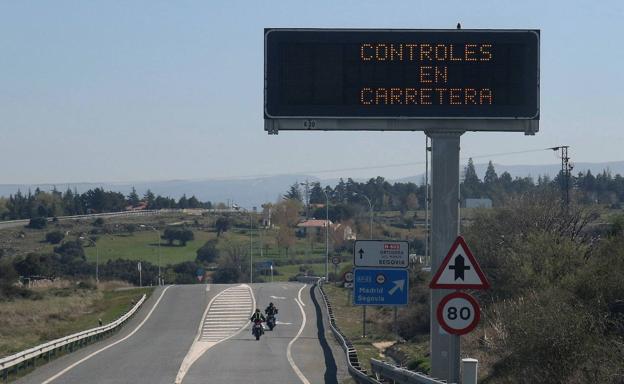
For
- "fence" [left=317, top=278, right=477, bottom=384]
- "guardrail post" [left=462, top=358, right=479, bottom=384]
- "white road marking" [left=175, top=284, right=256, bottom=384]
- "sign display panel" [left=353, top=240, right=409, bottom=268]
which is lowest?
"white road marking" [left=175, top=284, right=256, bottom=384]

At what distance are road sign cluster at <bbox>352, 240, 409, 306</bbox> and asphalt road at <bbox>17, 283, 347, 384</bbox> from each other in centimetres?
225

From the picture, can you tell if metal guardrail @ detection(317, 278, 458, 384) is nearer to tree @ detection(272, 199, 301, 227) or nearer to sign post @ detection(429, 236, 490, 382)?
sign post @ detection(429, 236, 490, 382)

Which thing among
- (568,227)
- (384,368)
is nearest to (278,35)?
(384,368)

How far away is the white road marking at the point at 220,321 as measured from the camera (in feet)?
112

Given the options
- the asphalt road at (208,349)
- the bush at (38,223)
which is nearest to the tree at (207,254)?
the bush at (38,223)

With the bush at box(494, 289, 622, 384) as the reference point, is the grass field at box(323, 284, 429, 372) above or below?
below

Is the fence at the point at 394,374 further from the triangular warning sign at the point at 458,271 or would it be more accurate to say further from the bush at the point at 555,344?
the bush at the point at 555,344

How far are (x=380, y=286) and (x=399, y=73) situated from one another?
946cm

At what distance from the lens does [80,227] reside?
157375mm

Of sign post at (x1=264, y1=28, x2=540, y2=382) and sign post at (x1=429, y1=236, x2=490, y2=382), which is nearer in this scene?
sign post at (x1=429, y1=236, x2=490, y2=382)

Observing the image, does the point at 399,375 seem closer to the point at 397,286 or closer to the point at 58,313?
the point at 397,286

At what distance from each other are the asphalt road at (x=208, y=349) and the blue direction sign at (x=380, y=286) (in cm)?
216

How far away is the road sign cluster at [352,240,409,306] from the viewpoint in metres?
26.0

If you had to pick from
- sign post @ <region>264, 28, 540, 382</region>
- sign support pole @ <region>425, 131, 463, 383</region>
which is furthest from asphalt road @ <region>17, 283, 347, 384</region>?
sign post @ <region>264, 28, 540, 382</region>
